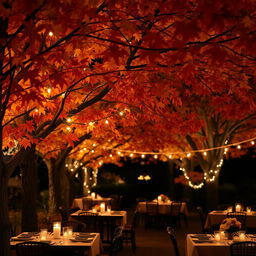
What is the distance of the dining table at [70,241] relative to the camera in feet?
24.8

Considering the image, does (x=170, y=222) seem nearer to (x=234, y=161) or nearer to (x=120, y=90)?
(x=120, y=90)

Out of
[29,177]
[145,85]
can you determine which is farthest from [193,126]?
A: [145,85]

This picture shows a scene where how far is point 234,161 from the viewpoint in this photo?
28.3 m

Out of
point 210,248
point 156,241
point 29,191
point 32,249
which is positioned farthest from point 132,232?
point 32,249

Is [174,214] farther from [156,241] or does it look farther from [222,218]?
[222,218]

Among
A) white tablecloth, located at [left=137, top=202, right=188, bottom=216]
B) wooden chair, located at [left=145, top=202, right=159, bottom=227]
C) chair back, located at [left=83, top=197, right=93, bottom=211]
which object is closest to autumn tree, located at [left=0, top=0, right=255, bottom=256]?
wooden chair, located at [left=145, top=202, right=159, bottom=227]

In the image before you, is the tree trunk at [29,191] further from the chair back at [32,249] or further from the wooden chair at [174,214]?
the wooden chair at [174,214]

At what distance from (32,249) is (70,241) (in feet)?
3.22

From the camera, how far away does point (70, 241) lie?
7879 millimetres

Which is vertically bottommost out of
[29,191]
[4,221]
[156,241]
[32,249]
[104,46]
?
[156,241]

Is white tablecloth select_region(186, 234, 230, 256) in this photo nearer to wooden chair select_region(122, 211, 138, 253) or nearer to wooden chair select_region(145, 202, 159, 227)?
wooden chair select_region(122, 211, 138, 253)

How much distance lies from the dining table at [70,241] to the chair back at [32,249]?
18.8 inches

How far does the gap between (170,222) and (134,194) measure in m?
11.6

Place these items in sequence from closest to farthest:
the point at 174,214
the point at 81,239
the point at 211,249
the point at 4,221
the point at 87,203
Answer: the point at 4,221 < the point at 211,249 < the point at 81,239 < the point at 174,214 < the point at 87,203
